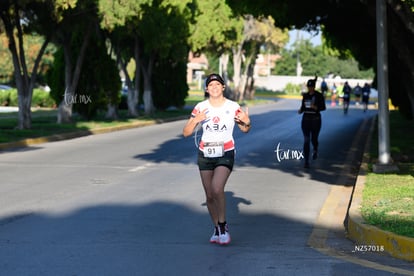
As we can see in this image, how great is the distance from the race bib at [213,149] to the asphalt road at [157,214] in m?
0.97

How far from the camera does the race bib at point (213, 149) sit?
9125 millimetres

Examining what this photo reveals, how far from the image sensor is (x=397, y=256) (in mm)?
8625

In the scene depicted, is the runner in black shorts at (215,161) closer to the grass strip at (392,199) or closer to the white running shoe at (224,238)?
the white running shoe at (224,238)

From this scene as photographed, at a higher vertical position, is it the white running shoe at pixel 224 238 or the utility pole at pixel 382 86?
the utility pole at pixel 382 86

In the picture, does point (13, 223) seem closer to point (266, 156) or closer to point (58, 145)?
point (266, 156)

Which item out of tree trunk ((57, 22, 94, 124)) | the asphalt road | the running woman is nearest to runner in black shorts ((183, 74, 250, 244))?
the asphalt road

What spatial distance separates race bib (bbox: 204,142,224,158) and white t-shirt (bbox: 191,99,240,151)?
0.16 ft

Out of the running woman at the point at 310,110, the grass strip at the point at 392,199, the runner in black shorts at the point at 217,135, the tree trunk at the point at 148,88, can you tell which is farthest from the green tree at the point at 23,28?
the runner in black shorts at the point at 217,135

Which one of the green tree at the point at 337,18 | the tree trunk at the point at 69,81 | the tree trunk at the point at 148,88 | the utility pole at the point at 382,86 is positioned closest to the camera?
the utility pole at the point at 382,86

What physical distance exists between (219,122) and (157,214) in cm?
269

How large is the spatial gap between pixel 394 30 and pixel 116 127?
48.3 ft

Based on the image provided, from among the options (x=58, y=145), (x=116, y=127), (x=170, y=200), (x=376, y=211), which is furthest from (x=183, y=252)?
(x=116, y=127)

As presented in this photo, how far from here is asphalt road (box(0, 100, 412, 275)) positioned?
8195 millimetres

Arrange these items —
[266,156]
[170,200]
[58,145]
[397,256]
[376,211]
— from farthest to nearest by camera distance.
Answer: [58,145] < [266,156] < [170,200] < [376,211] < [397,256]
